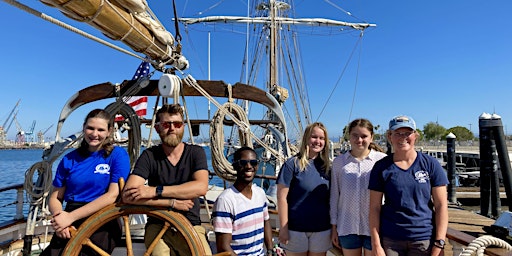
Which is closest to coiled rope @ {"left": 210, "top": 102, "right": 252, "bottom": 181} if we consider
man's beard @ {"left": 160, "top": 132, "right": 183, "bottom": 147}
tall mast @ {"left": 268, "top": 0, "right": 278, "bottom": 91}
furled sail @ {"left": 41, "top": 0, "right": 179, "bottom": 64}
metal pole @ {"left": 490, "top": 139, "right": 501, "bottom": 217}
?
furled sail @ {"left": 41, "top": 0, "right": 179, "bottom": 64}

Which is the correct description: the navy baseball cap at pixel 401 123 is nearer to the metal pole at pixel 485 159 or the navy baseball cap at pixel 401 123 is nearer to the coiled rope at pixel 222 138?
the coiled rope at pixel 222 138

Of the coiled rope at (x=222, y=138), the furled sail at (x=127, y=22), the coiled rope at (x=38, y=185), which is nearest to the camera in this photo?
the furled sail at (x=127, y=22)

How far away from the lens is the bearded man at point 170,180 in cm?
200

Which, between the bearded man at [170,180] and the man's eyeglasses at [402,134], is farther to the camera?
the man's eyeglasses at [402,134]

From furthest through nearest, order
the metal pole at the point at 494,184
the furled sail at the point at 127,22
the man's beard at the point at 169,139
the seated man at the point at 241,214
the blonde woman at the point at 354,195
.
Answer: the metal pole at the point at 494,184, the furled sail at the point at 127,22, the blonde woman at the point at 354,195, the man's beard at the point at 169,139, the seated man at the point at 241,214

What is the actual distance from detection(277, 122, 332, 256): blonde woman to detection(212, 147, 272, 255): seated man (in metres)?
0.30

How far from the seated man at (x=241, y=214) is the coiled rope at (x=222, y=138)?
160 centimetres

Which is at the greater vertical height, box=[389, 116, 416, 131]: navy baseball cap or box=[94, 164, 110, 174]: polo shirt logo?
box=[389, 116, 416, 131]: navy baseball cap

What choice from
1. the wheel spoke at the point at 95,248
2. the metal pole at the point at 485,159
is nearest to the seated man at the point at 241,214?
the wheel spoke at the point at 95,248

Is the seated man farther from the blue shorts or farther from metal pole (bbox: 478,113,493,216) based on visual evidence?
metal pole (bbox: 478,113,493,216)

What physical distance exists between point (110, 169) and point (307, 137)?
1.35m

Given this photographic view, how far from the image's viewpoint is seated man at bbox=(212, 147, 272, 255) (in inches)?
83.0

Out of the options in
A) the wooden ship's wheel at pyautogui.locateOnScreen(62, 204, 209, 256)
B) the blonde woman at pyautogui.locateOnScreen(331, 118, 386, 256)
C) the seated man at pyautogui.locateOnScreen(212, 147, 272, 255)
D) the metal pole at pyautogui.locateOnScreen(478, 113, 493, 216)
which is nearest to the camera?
the wooden ship's wheel at pyautogui.locateOnScreen(62, 204, 209, 256)

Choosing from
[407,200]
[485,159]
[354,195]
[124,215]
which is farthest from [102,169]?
[485,159]
